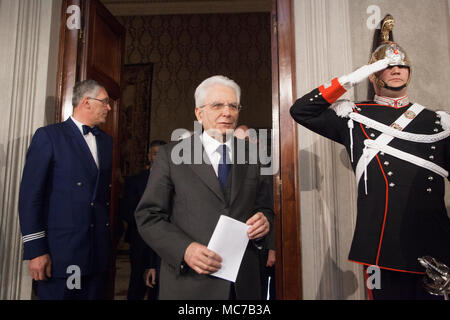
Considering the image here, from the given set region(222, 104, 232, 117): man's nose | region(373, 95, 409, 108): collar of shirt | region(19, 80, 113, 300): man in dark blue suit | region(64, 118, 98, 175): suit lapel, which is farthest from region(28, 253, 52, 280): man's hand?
region(373, 95, 409, 108): collar of shirt

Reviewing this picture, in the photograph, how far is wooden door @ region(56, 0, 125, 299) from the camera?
9.38ft

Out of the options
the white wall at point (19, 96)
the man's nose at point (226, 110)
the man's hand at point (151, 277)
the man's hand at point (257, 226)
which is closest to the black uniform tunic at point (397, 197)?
the man's nose at point (226, 110)

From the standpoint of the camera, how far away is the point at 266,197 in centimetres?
181

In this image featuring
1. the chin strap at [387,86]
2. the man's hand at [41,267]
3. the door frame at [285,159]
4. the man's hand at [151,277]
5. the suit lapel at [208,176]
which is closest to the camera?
the suit lapel at [208,176]

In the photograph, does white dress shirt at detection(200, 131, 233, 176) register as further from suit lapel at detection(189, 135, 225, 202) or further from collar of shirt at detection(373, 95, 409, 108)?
collar of shirt at detection(373, 95, 409, 108)

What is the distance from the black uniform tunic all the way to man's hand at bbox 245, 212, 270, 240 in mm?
512

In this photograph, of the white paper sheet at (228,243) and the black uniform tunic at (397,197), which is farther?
the black uniform tunic at (397,197)

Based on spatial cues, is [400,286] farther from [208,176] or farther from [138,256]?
[138,256]

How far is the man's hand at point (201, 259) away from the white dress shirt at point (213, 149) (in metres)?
Result: 0.38

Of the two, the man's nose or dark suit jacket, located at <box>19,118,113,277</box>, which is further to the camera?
dark suit jacket, located at <box>19,118,113,277</box>

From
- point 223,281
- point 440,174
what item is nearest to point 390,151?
point 440,174

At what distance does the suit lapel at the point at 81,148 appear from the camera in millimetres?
2391

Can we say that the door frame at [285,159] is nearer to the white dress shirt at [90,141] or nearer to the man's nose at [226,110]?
the man's nose at [226,110]

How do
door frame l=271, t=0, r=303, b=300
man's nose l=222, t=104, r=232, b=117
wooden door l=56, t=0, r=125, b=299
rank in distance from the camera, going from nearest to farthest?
man's nose l=222, t=104, r=232, b=117
door frame l=271, t=0, r=303, b=300
wooden door l=56, t=0, r=125, b=299
